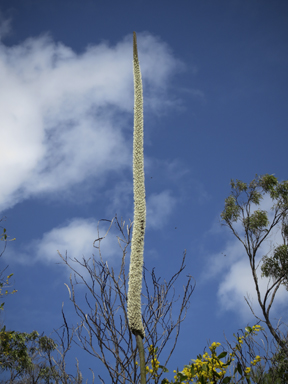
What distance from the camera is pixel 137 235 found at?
281 cm

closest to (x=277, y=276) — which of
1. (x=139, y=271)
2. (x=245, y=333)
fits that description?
(x=245, y=333)

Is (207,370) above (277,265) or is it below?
below

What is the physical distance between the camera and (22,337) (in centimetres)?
781

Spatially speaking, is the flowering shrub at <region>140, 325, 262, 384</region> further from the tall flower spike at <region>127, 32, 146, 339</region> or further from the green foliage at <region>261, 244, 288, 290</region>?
the green foliage at <region>261, 244, 288, 290</region>

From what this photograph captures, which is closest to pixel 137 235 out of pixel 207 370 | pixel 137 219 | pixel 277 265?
pixel 137 219

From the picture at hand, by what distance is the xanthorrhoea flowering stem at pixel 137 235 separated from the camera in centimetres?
267

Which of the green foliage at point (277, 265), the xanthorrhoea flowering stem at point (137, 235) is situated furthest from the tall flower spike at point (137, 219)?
the green foliage at point (277, 265)

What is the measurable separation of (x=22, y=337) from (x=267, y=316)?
6.02 metres

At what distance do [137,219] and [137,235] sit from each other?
0.14 m

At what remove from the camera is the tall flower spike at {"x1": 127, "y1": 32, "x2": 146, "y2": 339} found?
267 cm

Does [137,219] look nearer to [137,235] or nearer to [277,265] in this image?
[137,235]

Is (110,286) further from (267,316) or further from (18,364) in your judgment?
(267,316)

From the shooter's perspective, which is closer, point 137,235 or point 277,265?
point 137,235

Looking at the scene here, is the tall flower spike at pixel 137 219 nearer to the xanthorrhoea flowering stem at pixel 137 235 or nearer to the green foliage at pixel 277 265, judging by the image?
the xanthorrhoea flowering stem at pixel 137 235
